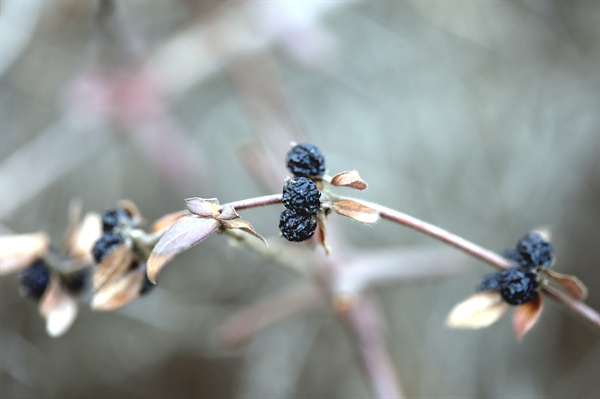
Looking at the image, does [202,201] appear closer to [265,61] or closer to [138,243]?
[138,243]

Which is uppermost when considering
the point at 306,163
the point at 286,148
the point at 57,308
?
the point at 286,148

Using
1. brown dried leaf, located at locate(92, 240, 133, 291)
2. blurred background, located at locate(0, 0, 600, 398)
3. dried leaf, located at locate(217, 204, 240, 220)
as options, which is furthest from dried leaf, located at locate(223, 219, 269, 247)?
blurred background, located at locate(0, 0, 600, 398)

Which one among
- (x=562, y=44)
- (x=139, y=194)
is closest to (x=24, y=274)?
(x=139, y=194)

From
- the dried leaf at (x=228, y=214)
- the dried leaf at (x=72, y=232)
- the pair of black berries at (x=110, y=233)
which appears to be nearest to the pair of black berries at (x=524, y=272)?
the dried leaf at (x=228, y=214)

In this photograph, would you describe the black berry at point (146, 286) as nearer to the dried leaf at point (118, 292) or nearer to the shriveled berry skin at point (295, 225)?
the dried leaf at point (118, 292)

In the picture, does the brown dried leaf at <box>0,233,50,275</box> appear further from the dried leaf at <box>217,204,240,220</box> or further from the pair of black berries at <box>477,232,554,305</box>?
the pair of black berries at <box>477,232,554,305</box>

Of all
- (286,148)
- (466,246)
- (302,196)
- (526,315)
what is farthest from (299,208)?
(286,148)

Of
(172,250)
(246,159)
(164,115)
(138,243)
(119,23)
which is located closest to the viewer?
(172,250)

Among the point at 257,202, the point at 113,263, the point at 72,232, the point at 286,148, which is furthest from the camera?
the point at 286,148

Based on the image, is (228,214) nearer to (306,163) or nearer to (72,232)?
(306,163)
